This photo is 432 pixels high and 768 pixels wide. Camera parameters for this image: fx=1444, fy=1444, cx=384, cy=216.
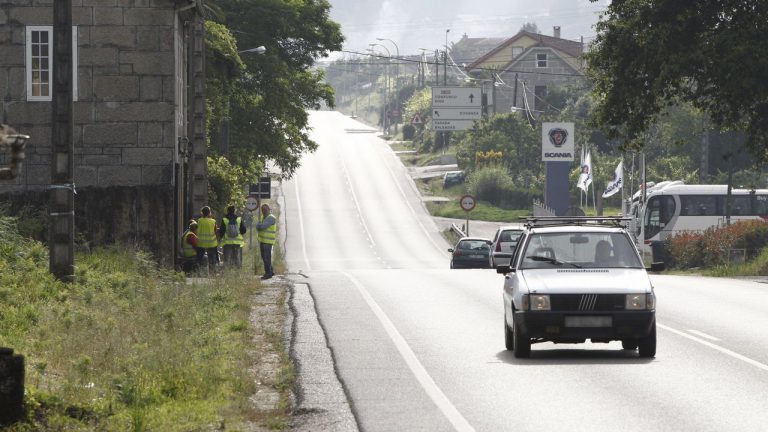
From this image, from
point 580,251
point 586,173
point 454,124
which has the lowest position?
point 580,251

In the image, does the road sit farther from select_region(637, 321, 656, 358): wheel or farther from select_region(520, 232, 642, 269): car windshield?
select_region(520, 232, 642, 269): car windshield

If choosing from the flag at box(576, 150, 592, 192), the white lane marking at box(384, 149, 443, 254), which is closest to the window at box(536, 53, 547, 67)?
the white lane marking at box(384, 149, 443, 254)

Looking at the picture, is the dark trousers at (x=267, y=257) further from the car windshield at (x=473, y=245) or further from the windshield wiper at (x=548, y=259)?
the car windshield at (x=473, y=245)

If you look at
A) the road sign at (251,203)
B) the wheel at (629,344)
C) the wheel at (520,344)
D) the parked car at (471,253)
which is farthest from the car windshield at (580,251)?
the road sign at (251,203)

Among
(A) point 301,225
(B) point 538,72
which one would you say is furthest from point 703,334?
(B) point 538,72

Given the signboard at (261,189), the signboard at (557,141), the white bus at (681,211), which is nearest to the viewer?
the signboard at (261,189)

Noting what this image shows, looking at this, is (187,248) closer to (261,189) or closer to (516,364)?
(516,364)

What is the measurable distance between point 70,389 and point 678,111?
279 feet

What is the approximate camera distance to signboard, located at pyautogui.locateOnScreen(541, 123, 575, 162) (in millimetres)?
81875

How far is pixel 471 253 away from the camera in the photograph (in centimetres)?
4772

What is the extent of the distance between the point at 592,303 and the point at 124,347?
4.94 meters

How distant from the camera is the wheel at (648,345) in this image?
51.5 ft

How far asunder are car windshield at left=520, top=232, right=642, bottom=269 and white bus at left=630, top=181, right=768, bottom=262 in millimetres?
46222

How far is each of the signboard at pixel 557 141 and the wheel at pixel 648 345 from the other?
65966 millimetres
